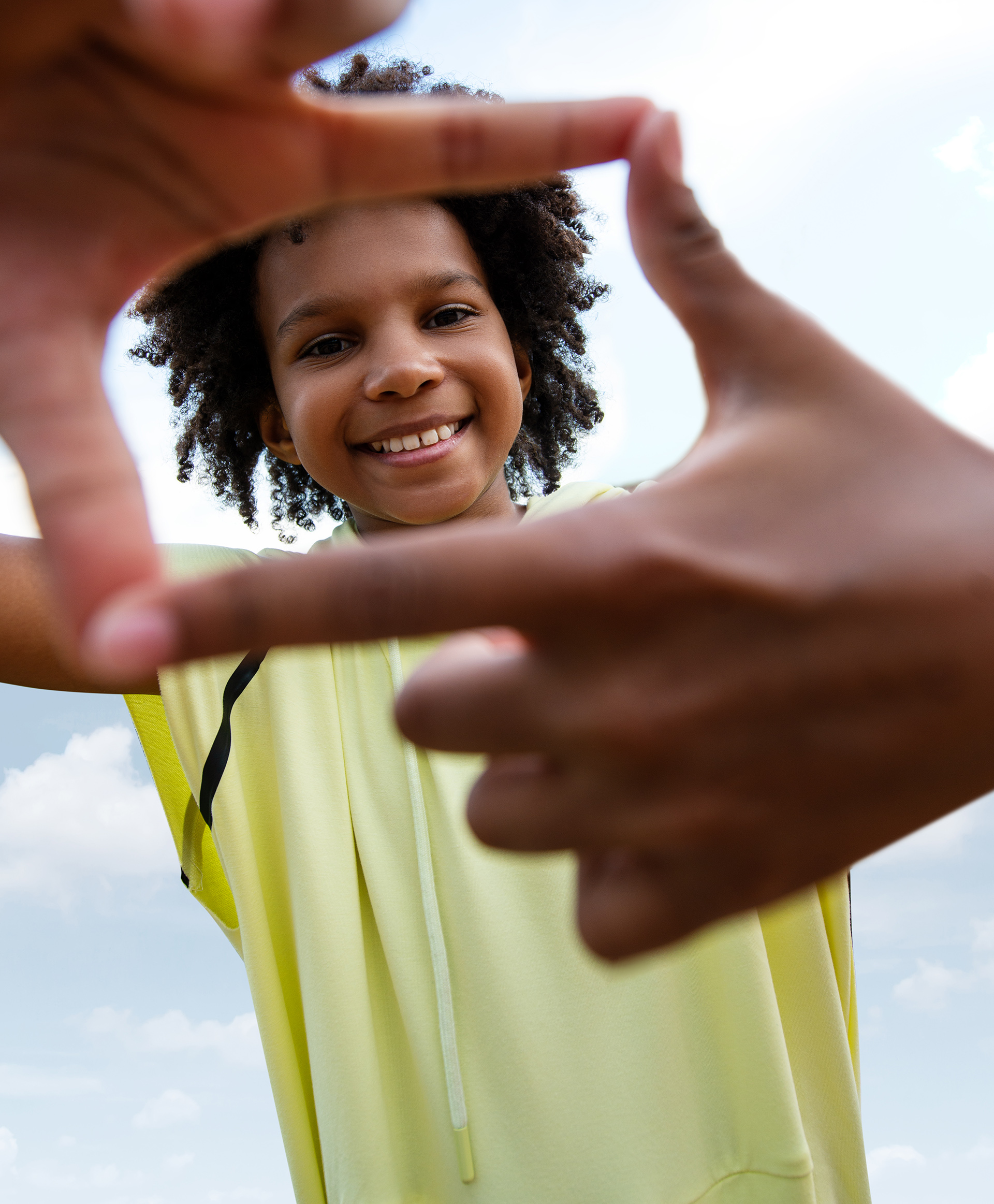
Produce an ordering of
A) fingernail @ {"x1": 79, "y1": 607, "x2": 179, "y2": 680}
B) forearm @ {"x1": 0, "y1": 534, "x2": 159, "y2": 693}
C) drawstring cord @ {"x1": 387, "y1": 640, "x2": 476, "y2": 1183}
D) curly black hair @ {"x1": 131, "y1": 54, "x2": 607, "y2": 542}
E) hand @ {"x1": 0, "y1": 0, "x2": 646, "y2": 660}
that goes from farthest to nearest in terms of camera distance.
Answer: curly black hair @ {"x1": 131, "y1": 54, "x2": 607, "y2": 542} → forearm @ {"x1": 0, "y1": 534, "x2": 159, "y2": 693} → drawstring cord @ {"x1": 387, "y1": 640, "x2": 476, "y2": 1183} → hand @ {"x1": 0, "y1": 0, "x2": 646, "y2": 660} → fingernail @ {"x1": 79, "y1": 607, "x2": 179, "y2": 680}

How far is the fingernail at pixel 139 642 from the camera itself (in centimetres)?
40

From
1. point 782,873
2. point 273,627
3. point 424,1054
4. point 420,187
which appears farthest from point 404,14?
point 424,1054

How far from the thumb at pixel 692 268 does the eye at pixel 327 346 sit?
39.8 inches

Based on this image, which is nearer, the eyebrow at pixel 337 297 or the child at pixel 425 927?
the child at pixel 425 927

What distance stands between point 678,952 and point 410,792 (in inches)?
16.6

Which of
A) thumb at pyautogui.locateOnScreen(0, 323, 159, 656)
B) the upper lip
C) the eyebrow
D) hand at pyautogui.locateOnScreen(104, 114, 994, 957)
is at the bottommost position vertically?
hand at pyautogui.locateOnScreen(104, 114, 994, 957)

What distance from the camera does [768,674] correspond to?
1.55 feet

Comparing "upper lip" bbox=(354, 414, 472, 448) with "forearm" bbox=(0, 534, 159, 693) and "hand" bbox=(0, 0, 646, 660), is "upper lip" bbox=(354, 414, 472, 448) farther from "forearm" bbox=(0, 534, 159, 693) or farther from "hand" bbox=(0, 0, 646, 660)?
"hand" bbox=(0, 0, 646, 660)

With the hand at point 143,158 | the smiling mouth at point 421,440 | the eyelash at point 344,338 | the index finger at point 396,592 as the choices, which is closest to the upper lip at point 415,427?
the smiling mouth at point 421,440

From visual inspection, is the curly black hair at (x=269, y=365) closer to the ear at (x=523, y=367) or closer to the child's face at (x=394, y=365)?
the ear at (x=523, y=367)

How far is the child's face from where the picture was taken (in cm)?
144

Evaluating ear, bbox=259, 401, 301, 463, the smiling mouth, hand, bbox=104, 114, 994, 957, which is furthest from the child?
hand, bbox=104, 114, 994, 957

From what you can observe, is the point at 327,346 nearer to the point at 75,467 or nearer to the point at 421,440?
the point at 421,440

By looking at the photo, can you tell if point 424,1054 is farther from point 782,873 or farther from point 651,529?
point 651,529
